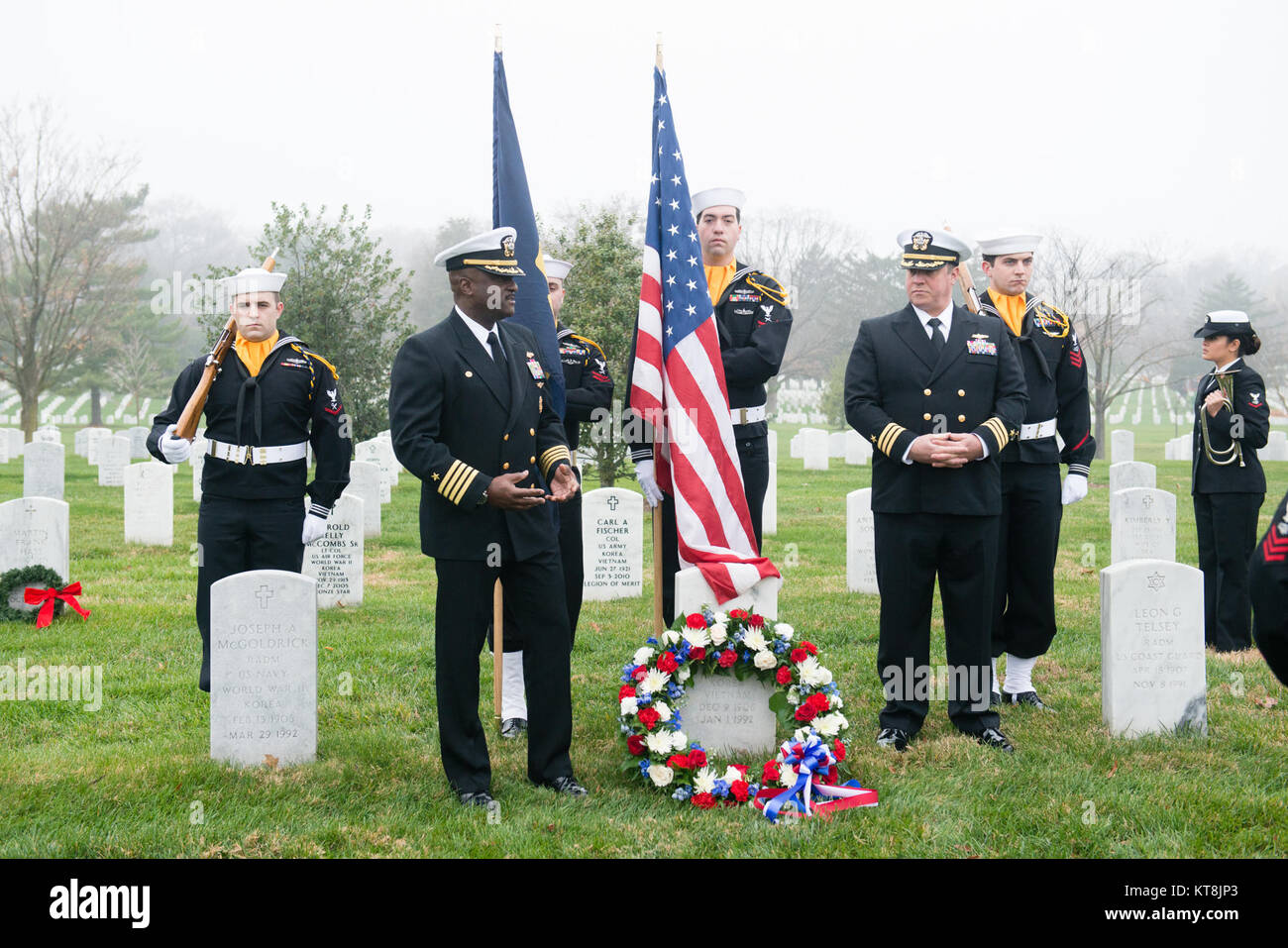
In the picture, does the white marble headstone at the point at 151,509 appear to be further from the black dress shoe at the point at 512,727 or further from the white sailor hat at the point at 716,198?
the white sailor hat at the point at 716,198

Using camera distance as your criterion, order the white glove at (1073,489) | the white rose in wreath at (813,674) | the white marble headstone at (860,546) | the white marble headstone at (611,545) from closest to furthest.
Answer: the white rose in wreath at (813,674)
the white glove at (1073,489)
the white marble headstone at (611,545)
the white marble headstone at (860,546)

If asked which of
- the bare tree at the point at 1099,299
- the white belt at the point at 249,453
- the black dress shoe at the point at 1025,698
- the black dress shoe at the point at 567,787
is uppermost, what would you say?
the bare tree at the point at 1099,299

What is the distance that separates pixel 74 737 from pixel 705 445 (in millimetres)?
3698

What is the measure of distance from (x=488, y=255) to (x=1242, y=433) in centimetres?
607

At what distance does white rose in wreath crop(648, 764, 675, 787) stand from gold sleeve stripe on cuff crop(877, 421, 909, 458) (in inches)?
74.8

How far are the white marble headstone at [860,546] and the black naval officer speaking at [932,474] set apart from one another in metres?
4.78

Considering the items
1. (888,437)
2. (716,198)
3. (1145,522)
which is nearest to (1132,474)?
(1145,522)

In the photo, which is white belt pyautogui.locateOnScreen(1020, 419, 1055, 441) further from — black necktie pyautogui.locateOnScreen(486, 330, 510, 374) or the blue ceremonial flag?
black necktie pyautogui.locateOnScreen(486, 330, 510, 374)

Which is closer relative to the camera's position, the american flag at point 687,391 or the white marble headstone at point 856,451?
the american flag at point 687,391

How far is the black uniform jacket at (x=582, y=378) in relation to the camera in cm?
662

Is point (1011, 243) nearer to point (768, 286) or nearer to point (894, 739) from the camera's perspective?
point (768, 286)

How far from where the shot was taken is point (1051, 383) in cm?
671

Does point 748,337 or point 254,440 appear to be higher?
point 748,337

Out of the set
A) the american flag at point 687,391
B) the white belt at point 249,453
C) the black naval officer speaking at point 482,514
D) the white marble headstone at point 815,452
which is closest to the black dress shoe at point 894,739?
the american flag at point 687,391
